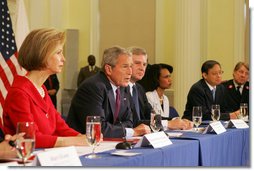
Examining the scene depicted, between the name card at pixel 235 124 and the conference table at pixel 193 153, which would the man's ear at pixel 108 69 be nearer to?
the conference table at pixel 193 153

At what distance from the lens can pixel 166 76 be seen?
553 centimetres

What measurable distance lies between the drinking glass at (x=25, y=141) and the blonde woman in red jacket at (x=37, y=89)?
0.76 meters

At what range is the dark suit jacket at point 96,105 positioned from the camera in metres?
3.84

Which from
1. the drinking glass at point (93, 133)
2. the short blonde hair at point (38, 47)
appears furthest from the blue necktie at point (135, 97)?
the drinking glass at point (93, 133)

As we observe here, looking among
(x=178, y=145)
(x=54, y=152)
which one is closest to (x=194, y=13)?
(x=178, y=145)

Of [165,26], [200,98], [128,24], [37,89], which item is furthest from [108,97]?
[128,24]

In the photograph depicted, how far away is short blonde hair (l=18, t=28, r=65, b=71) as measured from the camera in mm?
3117

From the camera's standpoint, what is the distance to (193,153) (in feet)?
10.5

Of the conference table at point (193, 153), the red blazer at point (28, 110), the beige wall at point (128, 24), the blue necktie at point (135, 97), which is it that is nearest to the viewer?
the conference table at point (193, 153)

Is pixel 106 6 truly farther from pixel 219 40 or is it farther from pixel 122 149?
pixel 122 149

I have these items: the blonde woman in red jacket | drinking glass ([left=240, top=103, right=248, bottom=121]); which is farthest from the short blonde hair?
drinking glass ([left=240, top=103, right=248, bottom=121])

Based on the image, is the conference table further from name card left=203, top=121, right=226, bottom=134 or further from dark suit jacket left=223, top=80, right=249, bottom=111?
dark suit jacket left=223, top=80, right=249, bottom=111

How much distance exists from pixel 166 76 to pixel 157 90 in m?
0.16

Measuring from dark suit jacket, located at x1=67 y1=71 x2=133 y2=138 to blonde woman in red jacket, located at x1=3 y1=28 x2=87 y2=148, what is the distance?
1.97 feet
